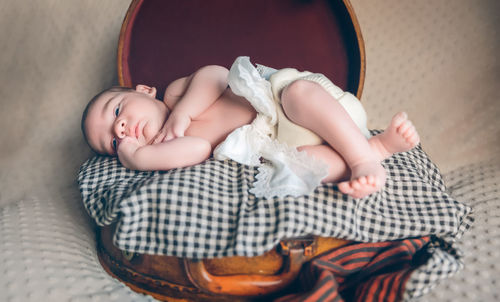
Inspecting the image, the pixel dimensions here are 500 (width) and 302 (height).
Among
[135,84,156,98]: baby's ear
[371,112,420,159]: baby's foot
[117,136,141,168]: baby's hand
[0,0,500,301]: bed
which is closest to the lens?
[371,112,420,159]: baby's foot

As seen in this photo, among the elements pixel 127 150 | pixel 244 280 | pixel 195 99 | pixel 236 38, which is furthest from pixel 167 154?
pixel 236 38

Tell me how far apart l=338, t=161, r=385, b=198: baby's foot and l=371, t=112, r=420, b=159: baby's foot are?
0.28 feet

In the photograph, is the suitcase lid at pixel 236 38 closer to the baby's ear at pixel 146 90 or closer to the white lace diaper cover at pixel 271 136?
the baby's ear at pixel 146 90

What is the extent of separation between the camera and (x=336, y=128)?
88 centimetres

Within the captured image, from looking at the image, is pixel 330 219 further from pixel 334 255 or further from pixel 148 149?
pixel 148 149

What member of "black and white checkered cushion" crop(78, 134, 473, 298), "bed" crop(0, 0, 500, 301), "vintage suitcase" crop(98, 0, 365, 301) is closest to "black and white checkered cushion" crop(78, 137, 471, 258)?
"black and white checkered cushion" crop(78, 134, 473, 298)

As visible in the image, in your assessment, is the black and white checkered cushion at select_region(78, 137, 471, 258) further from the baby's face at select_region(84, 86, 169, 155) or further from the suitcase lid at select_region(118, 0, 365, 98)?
the suitcase lid at select_region(118, 0, 365, 98)

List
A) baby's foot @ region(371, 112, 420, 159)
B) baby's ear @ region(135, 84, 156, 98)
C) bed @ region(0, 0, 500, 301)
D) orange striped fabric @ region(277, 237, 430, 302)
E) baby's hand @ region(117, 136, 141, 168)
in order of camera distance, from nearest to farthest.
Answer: orange striped fabric @ region(277, 237, 430, 302) → baby's foot @ region(371, 112, 420, 159) → baby's hand @ region(117, 136, 141, 168) → baby's ear @ region(135, 84, 156, 98) → bed @ region(0, 0, 500, 301)

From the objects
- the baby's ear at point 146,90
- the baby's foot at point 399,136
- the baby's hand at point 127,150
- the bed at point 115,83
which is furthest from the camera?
the bed at point 115,83

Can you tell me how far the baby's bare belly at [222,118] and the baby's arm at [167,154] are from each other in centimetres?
8

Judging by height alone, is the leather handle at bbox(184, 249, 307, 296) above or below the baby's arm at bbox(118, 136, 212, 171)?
below

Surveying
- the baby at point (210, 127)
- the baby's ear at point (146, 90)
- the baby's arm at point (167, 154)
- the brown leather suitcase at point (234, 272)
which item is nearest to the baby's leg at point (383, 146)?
the baby at point (210, 127)

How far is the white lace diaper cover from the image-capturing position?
88cm

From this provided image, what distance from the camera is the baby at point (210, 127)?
87 cm
